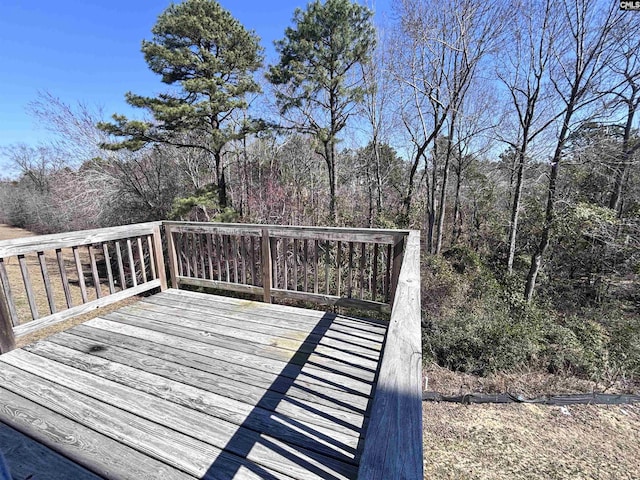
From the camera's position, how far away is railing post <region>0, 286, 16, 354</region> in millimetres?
2248

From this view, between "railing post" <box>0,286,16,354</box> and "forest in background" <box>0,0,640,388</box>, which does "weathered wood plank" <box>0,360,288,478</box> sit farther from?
"forest in background" <box>0,0,640,388</box>

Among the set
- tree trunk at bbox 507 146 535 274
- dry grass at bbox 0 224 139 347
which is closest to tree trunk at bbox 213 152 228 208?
dry grass at bbox 0 224 139 347

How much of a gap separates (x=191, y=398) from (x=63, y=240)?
1879 millimetres

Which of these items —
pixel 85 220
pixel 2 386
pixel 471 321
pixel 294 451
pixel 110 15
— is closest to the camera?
pixel 294 451

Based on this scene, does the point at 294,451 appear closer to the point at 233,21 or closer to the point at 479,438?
the point at 479,438

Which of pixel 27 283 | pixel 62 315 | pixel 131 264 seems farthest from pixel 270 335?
pixel 27 283

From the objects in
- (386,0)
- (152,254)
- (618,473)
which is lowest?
(618,473)

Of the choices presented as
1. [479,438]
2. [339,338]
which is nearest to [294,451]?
[339,338]

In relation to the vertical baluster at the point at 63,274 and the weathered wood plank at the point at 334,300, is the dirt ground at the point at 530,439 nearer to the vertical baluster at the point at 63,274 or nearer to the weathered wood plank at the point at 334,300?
the weathered wood plank at the point at 334,300

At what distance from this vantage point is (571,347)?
17.4 ft

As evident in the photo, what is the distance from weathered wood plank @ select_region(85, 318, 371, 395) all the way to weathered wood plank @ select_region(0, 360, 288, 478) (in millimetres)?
541

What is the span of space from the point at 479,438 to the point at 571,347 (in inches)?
147

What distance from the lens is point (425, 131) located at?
9969mm

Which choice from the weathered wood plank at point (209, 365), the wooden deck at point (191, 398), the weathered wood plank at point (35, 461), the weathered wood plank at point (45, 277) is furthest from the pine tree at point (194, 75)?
the weathered wood plank at point (35, 461)
